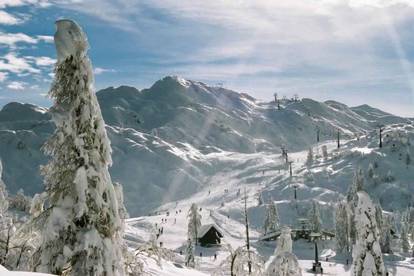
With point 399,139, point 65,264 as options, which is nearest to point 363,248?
point 65,264

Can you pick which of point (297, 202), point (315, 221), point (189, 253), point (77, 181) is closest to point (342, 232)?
point (315, 221)

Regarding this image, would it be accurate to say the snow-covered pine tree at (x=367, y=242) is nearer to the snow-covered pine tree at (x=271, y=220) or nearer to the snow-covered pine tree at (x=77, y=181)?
the snow-covered pine tree at (x=77, y=181)

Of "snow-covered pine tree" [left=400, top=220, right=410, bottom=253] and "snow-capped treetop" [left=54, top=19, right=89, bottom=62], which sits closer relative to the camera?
"snow-capped treetop" [left=54, top=19, right=89, bottom=62]

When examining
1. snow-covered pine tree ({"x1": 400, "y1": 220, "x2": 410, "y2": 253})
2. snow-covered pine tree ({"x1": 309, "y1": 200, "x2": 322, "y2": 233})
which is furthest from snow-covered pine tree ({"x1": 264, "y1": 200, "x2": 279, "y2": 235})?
snow-covered pine tree ({"x1": 400, "y1": 220, "x2": 410, "y2": 253})

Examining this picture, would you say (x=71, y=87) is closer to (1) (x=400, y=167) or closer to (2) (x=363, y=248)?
(2) (x=363, y=248)

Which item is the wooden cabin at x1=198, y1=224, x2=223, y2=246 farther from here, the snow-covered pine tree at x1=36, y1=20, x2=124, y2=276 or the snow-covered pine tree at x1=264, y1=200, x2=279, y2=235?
the snow-covered pine tree at x1=36, y1=20, x2=124, y2=276

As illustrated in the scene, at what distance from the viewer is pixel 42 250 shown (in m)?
12.0

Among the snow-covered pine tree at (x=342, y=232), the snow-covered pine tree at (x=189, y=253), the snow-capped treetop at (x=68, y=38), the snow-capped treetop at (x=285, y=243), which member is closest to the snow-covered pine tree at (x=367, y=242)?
the snow-capped treetop at (x=285, y=243)

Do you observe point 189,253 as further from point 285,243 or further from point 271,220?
point 271,220

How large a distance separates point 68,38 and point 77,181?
3.61 m

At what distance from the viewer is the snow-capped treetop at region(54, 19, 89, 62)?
1183cm

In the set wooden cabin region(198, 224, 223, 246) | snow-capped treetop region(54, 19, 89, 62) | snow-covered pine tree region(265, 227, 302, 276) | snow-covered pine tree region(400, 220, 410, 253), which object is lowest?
snow-covered pine tree region(400, 220, 410, 253)

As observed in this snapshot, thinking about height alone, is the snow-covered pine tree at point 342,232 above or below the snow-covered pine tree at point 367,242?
below

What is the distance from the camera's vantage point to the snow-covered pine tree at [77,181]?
11.9m
